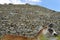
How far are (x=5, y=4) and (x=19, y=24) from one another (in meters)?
15.1

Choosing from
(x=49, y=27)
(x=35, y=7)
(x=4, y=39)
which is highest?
(x=49, y=27)

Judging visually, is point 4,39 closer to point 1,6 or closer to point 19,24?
point 19,24

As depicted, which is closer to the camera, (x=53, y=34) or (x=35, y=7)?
(x=53, y=34)

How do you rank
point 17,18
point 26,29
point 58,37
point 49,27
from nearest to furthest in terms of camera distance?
point 58,37, point 49,27, point 26,29, point 17,18

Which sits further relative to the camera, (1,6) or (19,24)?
(1,6)

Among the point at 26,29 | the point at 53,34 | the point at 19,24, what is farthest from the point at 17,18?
the point at 53,34

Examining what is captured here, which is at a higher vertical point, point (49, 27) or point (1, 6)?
point (49, 27)

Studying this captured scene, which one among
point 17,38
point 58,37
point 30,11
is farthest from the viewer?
point 30,11

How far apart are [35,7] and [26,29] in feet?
64.8

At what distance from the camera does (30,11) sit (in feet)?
137

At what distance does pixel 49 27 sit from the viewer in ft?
41.4

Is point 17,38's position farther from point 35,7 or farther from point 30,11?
point 35,7

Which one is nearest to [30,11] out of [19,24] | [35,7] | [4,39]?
[35,7]

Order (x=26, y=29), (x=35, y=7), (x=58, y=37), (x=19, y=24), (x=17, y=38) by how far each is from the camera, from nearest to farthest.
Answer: (x=58, y=37) < (x=17, y=38) < (x=26, y=29) < (x=19, y=24) < (x=35, y=7)
